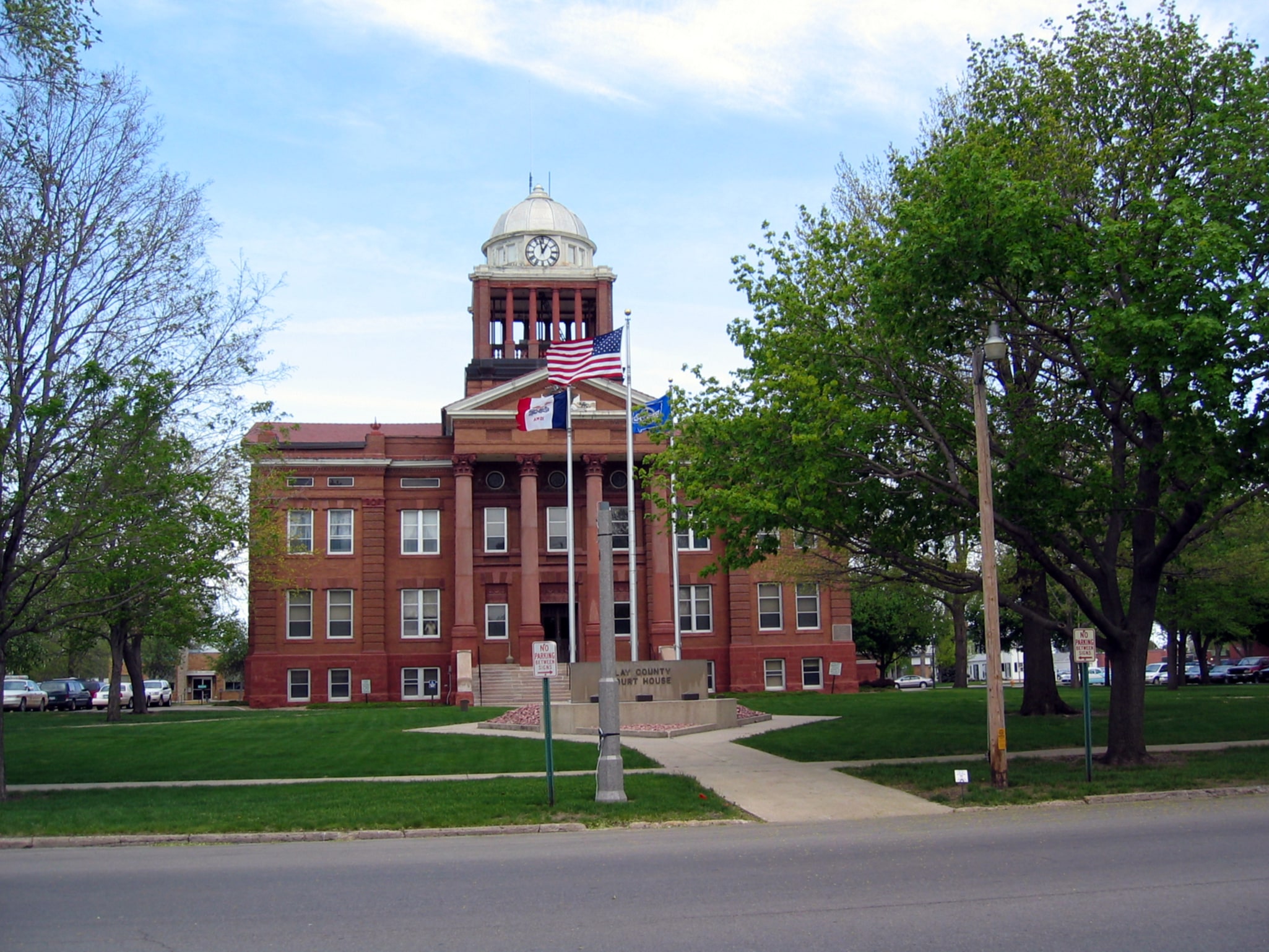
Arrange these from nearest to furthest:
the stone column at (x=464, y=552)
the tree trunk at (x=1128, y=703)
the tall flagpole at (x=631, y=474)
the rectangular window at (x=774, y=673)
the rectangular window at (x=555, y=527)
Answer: the tree trunk at (x=1128, y=703) < the tall flagpole at (x=631, y=474) < the stone column at (x=464, y=552) < the rectangular window at (x=555, y=527) < the rectangular window at (x=774, y=673)

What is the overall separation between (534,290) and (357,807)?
136 feet

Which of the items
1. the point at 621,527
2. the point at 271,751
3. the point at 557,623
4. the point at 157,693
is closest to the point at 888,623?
the point at 557,623

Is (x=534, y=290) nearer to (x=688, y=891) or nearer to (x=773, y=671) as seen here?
(x=773, y=671)

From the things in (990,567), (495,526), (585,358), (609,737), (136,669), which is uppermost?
(585,358)

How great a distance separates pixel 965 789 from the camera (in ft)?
56.0

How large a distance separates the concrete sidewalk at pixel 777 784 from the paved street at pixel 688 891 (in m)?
1.46

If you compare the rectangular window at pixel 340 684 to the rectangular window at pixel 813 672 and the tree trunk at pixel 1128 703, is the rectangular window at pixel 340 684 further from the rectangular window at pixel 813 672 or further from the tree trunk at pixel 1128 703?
the tree trunk at pixel 1128 703

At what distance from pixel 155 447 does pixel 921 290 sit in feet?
42.3

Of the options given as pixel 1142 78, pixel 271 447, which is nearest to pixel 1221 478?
pixel 1142 78

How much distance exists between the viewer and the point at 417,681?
51406 millimetres

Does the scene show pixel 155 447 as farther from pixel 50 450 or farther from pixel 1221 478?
pixel 1221 478

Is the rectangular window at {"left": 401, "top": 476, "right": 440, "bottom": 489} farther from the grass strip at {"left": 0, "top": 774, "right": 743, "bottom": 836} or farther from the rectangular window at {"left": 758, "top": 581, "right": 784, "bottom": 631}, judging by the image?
the grass strip at {"left": 0, "top": 774, "right": 743, "bottom": 836}

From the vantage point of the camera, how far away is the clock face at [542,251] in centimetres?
5597

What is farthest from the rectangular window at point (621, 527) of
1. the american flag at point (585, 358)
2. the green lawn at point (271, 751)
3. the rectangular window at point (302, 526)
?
the american flag at point (585, 358)
